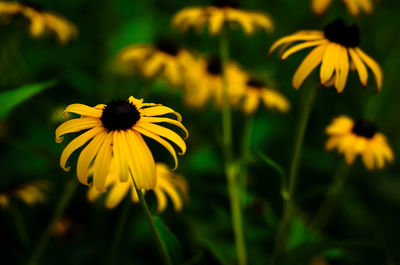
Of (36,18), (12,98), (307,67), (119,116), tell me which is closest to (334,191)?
(307,67)

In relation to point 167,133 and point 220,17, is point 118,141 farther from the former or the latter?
point 220,17

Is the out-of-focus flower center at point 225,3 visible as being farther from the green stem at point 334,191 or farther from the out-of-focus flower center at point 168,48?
the green stem at point 334,191

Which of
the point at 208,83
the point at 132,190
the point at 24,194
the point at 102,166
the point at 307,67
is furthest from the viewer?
the point at 208,83

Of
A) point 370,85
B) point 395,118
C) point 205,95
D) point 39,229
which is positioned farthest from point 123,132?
point 395,118

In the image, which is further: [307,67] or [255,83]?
[255,83]

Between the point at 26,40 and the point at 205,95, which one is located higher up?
the point at 26,40

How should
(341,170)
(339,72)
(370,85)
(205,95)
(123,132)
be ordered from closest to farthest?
(123,132) < (339,72) < (341,170) < (205,95) < (370,85)

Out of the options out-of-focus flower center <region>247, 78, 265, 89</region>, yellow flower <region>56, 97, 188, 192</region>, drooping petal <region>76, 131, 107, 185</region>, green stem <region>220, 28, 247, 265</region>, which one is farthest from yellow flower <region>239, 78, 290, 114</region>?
drooping petal <region>76, 131, 107, 185</region>

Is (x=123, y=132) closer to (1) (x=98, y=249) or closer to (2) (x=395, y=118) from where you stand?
(1) (x=98, y=249)
